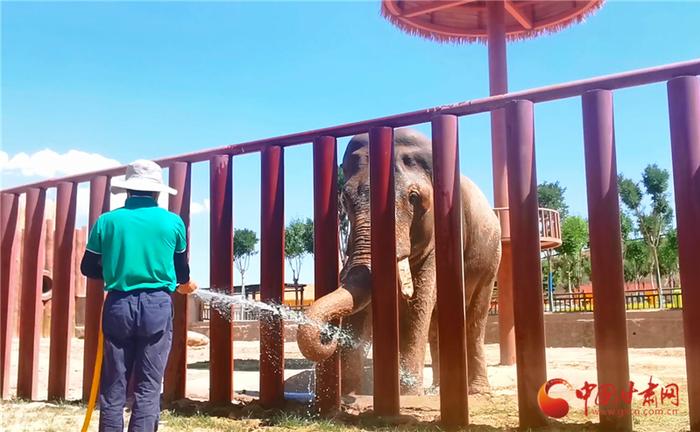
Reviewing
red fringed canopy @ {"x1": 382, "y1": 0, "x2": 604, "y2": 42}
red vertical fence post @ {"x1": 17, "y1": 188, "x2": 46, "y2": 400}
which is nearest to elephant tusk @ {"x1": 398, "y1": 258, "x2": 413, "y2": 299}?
red vertical fence post @ {"x1": 17, "y1": 188, "x2": 46, "y2": 400}

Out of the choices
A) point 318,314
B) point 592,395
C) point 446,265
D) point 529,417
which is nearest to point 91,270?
point 318,314

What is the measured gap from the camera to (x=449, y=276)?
4914mm

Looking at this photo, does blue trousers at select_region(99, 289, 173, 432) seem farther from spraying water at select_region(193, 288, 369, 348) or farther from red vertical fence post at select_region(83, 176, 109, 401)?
red vertical fence post at select_region(83, 176, 109, 401)

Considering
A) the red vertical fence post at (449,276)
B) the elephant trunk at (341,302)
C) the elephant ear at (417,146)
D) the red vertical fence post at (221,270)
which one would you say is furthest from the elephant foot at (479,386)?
the red vertical fence post at (221,270)

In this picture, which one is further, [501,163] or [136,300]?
[501,163]

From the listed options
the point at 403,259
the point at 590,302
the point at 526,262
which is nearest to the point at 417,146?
the point at 403,259

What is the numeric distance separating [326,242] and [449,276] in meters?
1.08

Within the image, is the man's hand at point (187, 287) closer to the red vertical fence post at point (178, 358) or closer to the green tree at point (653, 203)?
the red vertical fence post at point (178, 358)

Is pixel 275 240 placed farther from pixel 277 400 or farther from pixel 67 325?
pixel 67 325

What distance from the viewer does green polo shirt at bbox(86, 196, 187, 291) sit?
13.6ft

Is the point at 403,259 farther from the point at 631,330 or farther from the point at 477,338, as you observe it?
the point at 631,330

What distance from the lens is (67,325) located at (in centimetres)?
714

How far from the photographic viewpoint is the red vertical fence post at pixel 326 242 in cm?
542

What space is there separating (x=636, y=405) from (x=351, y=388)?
234cm
